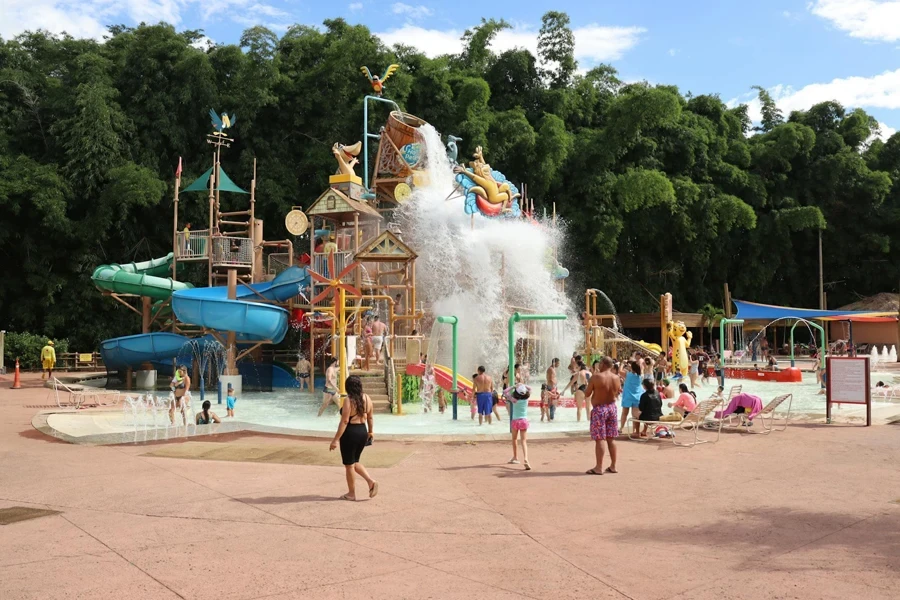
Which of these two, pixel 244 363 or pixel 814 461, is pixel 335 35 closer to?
pixel 244 363

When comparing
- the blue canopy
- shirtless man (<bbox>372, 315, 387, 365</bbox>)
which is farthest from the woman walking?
→ the blue canopy

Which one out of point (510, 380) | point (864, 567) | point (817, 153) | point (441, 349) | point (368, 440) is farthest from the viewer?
point (817, 153)

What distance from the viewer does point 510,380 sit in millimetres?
15484

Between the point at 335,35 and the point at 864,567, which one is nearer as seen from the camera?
the point at 864,567

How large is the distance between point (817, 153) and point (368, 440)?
43306mm

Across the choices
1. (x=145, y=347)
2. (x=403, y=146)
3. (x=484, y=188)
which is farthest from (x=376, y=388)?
(x=403, y=146)

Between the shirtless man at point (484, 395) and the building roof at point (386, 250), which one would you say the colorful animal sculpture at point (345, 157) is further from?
→ the shirtless man at point (484, 395)

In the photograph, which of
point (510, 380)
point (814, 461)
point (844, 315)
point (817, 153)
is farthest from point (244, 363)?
point (817, 153)

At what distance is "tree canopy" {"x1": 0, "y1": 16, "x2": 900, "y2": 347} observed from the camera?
3425 cm

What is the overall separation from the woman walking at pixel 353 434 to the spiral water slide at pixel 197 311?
14619mm

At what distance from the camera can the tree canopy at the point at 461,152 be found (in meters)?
34.2

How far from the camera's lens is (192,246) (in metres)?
26.8

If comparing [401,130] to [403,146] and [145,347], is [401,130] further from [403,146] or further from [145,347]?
[145,347]

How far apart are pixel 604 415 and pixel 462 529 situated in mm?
3259
